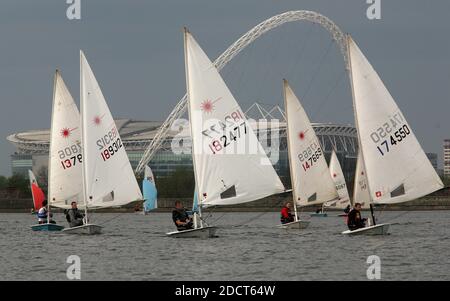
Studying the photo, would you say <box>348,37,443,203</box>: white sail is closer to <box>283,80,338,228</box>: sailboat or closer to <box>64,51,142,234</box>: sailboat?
<box>64,51,142,234</box>: sailboat

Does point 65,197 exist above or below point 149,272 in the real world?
above

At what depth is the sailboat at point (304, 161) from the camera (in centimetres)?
5888

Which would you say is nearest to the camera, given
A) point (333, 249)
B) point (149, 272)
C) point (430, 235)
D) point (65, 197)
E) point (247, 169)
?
point (149, 272)

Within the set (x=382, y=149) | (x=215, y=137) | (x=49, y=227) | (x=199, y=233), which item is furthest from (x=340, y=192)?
(x=215, y=137)

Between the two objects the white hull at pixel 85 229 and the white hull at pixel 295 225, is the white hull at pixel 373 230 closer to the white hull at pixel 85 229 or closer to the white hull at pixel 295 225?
the white hull at pixel 295 225

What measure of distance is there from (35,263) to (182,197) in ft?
321

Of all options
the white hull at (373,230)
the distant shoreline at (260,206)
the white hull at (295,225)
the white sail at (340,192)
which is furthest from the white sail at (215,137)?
the distant shoreline at (260,206)

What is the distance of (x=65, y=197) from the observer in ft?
188

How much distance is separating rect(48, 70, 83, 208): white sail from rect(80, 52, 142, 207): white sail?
4.27 m
